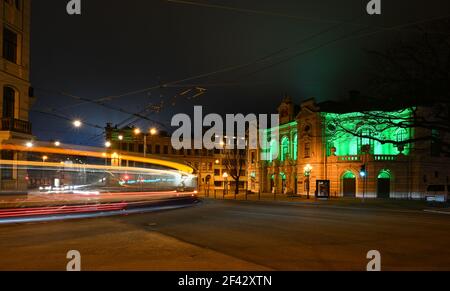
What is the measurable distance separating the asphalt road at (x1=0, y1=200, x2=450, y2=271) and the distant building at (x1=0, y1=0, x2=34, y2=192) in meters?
6.36

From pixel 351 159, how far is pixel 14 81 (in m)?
38.8

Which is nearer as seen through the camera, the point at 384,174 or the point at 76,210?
the point at 76,210

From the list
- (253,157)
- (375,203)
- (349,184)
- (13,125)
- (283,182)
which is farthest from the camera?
(253,157)

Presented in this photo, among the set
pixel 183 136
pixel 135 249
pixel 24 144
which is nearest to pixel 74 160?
pixel 24 144

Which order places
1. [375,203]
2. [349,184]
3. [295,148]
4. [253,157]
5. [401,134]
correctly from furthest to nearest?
[253,157] < [295,148] < [349,184] < [401,134] < [375,203]

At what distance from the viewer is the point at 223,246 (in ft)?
39.3

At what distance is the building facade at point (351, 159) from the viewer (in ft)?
161

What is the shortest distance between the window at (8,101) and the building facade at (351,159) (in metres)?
30.3

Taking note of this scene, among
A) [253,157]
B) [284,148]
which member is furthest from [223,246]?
[253,157]

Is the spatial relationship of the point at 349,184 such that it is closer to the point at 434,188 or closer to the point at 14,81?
the point at 434,188

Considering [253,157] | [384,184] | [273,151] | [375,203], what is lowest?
[375,203]

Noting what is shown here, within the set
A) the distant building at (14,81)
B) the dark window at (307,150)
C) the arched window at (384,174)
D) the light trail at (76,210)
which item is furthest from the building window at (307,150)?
the distant building at (14,81)

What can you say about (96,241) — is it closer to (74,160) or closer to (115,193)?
(74,160)

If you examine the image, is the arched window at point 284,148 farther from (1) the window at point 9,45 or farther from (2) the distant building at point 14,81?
(1) the window at point 9,45
